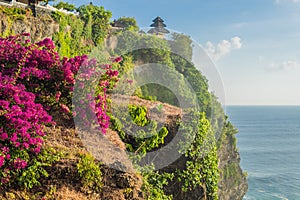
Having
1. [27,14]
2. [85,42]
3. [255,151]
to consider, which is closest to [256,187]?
[255,151]

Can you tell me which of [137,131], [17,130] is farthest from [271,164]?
[17,130]

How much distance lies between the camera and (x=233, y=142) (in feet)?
147

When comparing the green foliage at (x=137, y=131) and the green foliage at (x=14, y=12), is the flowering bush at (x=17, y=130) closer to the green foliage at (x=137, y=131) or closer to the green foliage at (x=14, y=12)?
the green foliage at (x=137, y=131)

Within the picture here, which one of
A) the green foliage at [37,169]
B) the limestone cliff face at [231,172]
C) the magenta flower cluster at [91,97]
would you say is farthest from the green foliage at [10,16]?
the limestone cliff face at [231,172]

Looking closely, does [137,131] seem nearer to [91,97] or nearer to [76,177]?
[91,97]

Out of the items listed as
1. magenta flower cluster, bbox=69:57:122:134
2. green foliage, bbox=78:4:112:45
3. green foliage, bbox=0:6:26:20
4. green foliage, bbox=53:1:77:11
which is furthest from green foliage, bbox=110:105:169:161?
green foliage, bbox=53:1:77:11

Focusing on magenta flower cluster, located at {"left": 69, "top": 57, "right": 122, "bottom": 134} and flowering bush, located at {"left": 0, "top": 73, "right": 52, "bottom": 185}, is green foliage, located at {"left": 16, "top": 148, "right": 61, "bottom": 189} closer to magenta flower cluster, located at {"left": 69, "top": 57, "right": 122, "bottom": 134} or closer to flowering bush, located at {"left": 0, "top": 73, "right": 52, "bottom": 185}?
flowering bush, located at {"left": 0, "top": 73, "right": 52, "bottom": 185}

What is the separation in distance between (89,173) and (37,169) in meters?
1.04

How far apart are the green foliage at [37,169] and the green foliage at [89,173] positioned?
0.54 meters

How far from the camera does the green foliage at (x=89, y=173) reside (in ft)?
22.0

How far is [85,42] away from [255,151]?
7672 cm

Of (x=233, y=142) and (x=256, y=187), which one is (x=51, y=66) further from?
(x=256, y=187)

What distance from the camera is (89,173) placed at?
22.1 ft

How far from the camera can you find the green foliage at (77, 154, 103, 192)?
6691 mm
